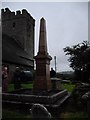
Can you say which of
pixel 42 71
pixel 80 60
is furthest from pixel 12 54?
pixel 42 71

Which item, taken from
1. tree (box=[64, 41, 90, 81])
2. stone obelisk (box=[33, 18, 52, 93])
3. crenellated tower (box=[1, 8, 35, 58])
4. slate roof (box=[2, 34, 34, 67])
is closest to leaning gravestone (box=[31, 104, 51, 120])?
stone obelisk (box=[33, 18, 52, 93])

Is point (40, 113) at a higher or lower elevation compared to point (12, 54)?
lower

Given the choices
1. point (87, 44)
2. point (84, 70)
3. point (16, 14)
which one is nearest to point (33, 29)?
point (16, 14)

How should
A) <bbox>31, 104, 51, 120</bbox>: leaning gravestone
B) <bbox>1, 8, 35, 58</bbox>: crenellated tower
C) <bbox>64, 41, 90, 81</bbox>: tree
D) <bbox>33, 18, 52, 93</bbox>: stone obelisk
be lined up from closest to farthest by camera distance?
<bbox>31, 104, 51, 120</bbox>: leaning gravestone → <bbox>33, 18, 52, 93</bbox>: stone obelisk → <bbox>64, 41, 90, 81</bbox>: tree → <bbox>1, 8, 35, 58</bbox>: crenellated tower

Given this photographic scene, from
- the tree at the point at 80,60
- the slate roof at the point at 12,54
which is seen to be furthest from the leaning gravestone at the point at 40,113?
the tree at the point at 80,60

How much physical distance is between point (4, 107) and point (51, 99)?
1749 mm

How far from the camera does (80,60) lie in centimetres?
2794

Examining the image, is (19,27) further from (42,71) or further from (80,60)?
(42,71)

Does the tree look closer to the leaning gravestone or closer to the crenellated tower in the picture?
the crenellated tower

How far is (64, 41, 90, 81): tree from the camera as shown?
26500 millimetres

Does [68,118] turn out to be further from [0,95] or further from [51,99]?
[0,95]

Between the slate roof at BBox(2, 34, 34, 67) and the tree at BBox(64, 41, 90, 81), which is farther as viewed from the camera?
the tree at BBox(64, 41, 90, 81)

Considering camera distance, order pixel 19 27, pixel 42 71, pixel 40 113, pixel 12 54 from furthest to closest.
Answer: pixel 19 27 < pixel 12 54 < pixel 42 71 < pixel 40 113

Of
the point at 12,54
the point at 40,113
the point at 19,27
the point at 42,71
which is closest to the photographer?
the point at 40,113
